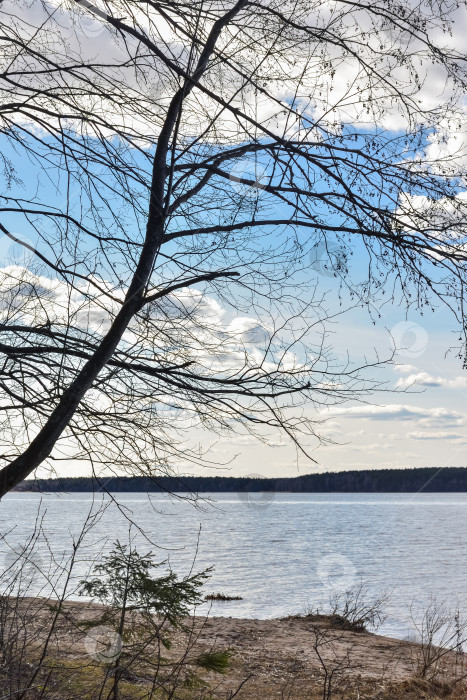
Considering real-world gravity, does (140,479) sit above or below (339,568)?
above

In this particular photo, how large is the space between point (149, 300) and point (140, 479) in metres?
1.57

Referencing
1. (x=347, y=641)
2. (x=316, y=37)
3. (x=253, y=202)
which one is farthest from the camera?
(x=347, y=641)

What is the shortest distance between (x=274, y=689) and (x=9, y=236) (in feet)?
21.0

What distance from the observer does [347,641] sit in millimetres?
13766

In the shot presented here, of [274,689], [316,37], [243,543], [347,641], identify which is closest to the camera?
[316,37]

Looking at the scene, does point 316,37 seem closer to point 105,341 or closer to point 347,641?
point 105,341

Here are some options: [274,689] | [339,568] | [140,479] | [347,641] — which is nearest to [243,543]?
[339,568]

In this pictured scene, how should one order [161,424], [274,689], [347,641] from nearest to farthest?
[161,424], [274,689], [347,641]

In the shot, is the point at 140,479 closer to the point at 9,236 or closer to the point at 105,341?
the point at 105,341

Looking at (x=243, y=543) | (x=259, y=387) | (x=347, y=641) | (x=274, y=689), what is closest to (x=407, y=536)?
(x=243, y=543)

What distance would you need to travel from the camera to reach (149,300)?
5324mm

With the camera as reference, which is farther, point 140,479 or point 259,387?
point 140,479

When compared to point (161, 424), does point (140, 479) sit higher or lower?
lower

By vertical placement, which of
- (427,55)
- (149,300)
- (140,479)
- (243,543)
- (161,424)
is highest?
(427,55)
